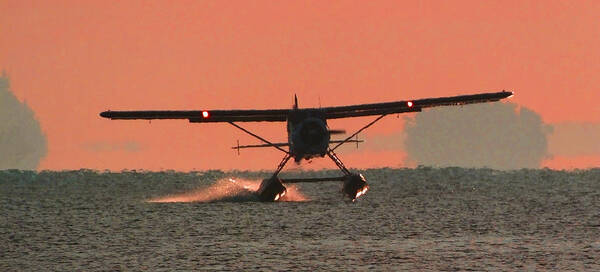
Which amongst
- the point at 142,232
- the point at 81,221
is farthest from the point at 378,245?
the point at 81,221

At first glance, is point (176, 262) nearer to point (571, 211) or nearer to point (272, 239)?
point (272, 239)

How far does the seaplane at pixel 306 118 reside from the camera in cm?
3812

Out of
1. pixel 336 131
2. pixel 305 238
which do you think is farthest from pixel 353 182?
pixel 305 238

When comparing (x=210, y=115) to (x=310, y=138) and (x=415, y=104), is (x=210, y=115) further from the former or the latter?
(x=415, y=104)

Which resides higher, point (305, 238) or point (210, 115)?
point (210, 115)

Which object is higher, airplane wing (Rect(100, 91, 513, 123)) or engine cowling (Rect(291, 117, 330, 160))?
airplane wing (Rect(100, 91, 513, 123))

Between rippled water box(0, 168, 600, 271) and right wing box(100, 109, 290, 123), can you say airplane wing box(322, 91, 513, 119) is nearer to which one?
right wing box(100, 109, 290, 123)

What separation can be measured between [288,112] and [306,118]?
6.40 ft

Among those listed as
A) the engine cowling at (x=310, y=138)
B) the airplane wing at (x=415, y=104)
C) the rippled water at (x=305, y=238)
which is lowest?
the rippled water at (x=305, y=238)

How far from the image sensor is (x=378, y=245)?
2800 cm

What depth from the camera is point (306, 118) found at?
1531 inches

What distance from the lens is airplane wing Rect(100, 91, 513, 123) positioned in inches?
1554

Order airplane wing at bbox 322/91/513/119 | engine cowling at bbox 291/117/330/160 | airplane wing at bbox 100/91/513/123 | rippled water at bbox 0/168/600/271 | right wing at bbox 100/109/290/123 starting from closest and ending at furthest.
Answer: rippled water at bbox 0/168/600/271 < engine cowling at bbox 291/117/330/160 < right wing at bbox 100/109/290/123 < airplane wing at bbox 100/91/513/123 < airplane wing at bbox 322/91/513/119

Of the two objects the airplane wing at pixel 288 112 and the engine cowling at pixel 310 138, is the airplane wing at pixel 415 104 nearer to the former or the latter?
the airplane wing at pixel 288 112
